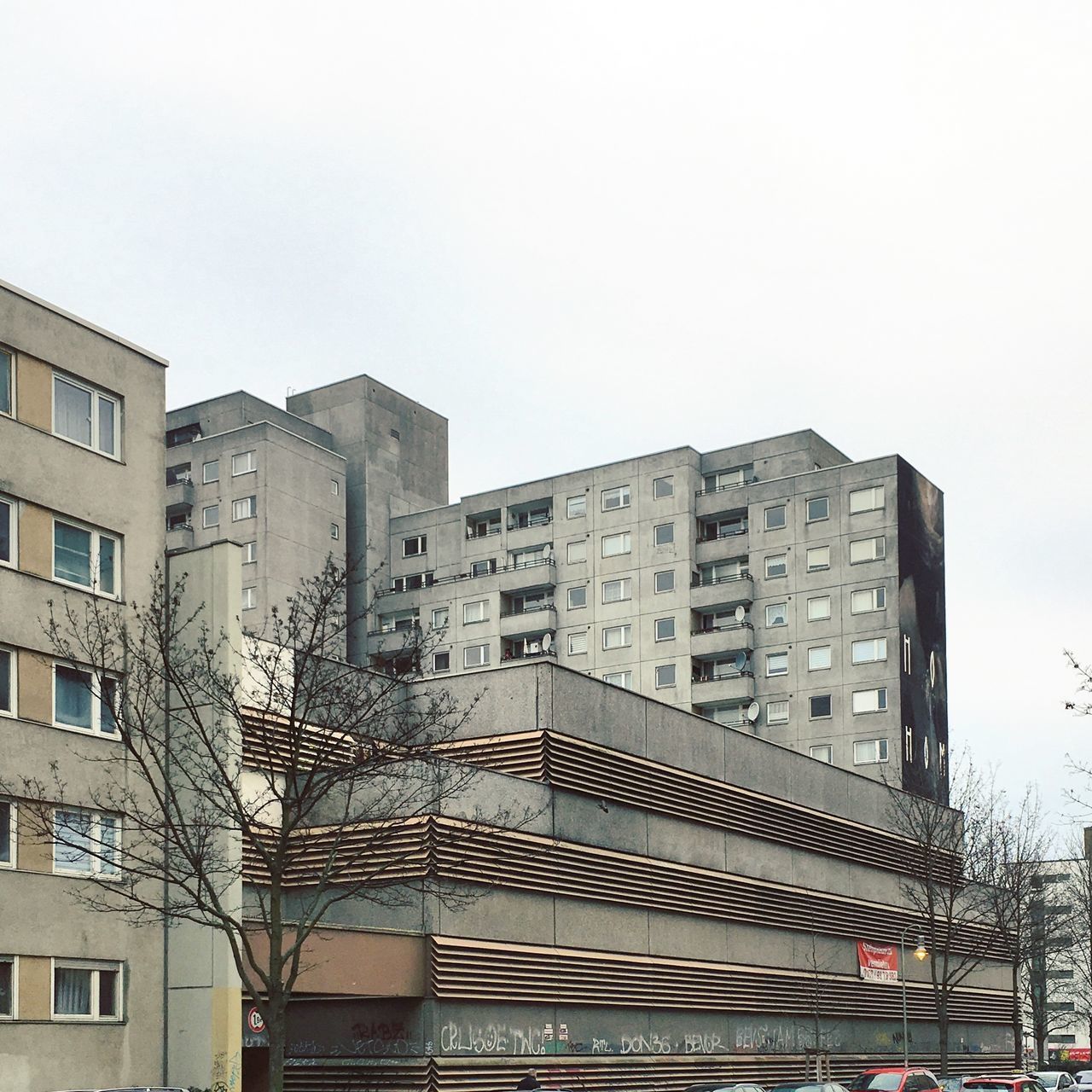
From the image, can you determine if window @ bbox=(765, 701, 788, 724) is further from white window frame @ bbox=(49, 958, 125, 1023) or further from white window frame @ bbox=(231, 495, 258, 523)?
white window frame @ bbox=(49, 958, 125, 1023)

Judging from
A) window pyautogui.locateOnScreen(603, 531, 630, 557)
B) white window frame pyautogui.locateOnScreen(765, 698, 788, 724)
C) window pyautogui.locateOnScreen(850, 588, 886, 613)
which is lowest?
white window frame pyautogui.locateOnScreen(765, 698, 788, 724)

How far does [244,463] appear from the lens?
9088cm

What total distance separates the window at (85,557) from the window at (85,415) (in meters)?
1.78

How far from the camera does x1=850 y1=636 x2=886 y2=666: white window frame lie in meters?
82.8

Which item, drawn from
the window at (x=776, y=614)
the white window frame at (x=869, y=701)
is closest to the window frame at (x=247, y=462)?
the window at (x=776, y=614)

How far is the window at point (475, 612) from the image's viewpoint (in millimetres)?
95062

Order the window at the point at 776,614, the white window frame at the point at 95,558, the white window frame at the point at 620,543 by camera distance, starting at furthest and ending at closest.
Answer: the white window frame at the point at 620,543 < the window at the point at 776,614 < the white window frame at the point at 95,558

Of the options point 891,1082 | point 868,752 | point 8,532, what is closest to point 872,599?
point 868,752

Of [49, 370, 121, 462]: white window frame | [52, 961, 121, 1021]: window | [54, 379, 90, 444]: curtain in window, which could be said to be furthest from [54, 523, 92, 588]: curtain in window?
[52, 961, 121, 1021]: window

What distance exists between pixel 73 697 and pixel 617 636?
59934 millimetres

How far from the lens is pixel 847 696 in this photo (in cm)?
8369

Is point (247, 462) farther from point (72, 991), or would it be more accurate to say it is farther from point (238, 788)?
point (238, 788)

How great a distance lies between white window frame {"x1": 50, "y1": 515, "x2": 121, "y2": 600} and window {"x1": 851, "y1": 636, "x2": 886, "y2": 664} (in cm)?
5515

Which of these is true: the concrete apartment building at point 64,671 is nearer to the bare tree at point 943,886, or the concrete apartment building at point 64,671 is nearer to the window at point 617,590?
the bare tree at point 943,886
